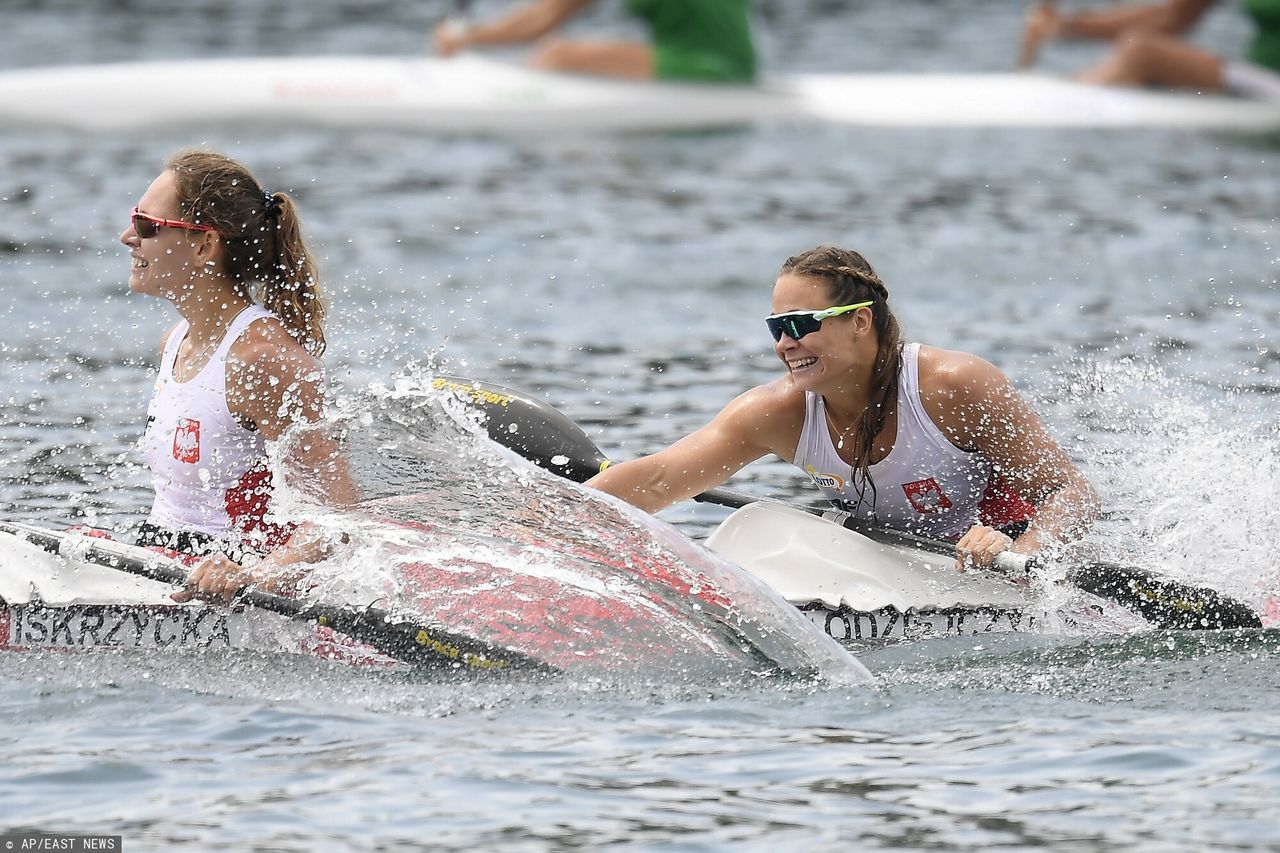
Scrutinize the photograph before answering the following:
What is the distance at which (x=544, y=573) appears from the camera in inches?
232

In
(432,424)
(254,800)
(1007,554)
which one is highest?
(432,424)

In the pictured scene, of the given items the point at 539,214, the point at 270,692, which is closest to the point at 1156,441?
the point at 270,692

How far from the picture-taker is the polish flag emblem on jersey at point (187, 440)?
5.66 metres

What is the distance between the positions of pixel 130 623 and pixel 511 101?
12.0m

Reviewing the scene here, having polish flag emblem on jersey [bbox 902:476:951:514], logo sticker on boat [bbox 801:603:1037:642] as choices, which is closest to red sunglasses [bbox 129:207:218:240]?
logo sticker on boat [bbox 801:603:1037:642]

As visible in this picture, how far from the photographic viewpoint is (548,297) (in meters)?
12.0

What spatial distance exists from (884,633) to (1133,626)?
78 cm

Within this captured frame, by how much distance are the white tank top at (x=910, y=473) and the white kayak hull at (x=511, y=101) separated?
11.2 metres

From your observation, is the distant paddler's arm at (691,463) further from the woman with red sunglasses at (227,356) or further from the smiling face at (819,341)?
the woman with red sunglasses at (227,356)

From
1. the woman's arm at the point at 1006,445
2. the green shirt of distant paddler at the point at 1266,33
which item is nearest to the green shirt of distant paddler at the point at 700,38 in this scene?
the green shirt of distant paddler at the point at 1266,33

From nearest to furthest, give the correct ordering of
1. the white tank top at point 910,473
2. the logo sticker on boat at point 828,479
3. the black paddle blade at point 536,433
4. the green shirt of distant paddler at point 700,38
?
the white tank top at point 910,473 < the logo sticker on boat at point 828,479 < the black paddle blade at point 536,433 < the green shirt of distant paddler at point 700,38

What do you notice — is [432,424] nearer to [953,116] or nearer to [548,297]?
[548,297]

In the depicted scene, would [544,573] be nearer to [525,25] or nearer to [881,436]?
[881,436]

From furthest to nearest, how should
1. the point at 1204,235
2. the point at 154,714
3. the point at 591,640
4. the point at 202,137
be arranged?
the point at 202,137, the point at 1204,235, the point at 591,640, the point at 154,714
